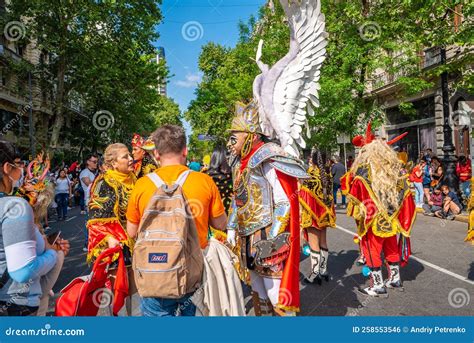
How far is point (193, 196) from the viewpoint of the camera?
2451 millimetres

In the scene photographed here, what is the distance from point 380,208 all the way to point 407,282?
4.28ft

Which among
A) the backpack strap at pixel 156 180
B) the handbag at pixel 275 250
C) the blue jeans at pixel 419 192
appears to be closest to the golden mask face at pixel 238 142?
the handbag at pixel 275 250

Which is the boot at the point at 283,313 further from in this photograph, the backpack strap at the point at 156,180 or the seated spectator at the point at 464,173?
the seated spectator at the point at 464,173

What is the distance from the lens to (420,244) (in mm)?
8062

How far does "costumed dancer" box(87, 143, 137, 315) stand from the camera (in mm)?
3721

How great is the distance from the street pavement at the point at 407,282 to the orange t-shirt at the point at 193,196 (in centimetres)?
245

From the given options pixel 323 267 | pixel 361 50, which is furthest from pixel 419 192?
pixel 323 267

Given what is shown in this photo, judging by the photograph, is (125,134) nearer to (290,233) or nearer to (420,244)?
(420,244)

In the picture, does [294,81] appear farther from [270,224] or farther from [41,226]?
[41,226]

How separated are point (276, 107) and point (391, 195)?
2.24m

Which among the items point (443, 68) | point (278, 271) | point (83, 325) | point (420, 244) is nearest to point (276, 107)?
point (278, 271)

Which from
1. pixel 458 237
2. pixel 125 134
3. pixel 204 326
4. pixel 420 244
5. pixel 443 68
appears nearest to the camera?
pixel 204 326


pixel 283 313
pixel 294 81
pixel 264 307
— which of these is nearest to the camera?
pixel 283 313

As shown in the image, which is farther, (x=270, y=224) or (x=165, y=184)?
(x=270, y=224)
